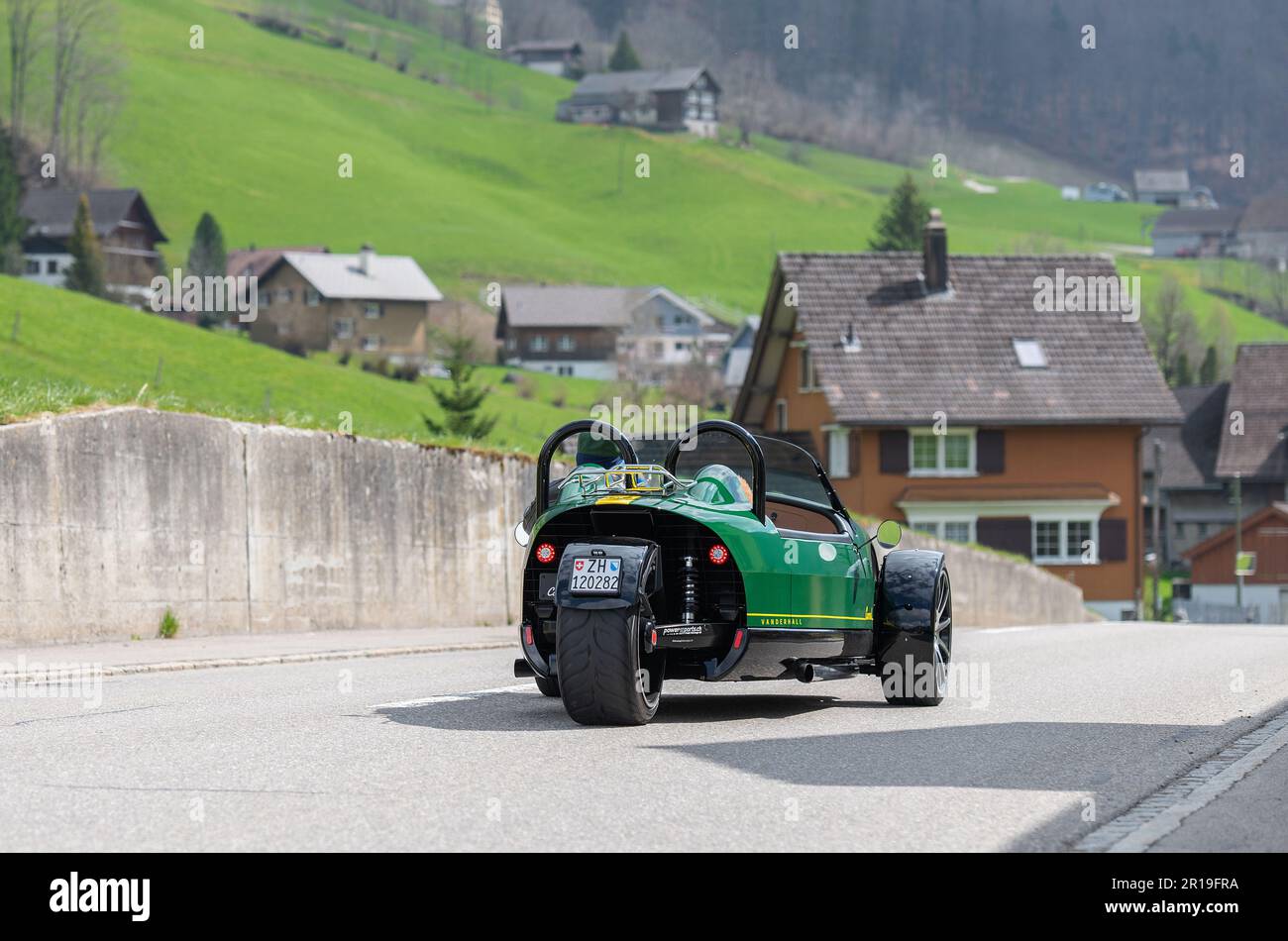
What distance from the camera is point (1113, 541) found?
60281mm

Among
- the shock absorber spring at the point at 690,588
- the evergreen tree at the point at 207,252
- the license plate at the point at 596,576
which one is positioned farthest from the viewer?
the evergreen tree at the point at 207,252

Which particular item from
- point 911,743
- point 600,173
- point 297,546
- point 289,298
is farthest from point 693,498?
point 600,173

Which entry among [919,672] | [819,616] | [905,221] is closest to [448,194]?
[905,221]

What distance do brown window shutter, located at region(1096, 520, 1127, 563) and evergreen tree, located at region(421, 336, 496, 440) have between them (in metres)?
19.1

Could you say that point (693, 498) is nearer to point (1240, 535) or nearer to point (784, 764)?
point (784, 764)

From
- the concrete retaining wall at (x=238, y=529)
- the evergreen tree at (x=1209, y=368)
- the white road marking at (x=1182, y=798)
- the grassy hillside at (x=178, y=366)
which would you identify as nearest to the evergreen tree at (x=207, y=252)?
the grassy hillside at (x=178, y=366)

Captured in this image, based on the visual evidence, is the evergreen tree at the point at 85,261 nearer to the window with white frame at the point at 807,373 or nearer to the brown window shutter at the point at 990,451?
the window with white frame at the point at 807,373

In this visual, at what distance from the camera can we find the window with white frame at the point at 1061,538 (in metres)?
60.3

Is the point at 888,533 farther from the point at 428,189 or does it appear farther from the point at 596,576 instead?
the point at 428,189

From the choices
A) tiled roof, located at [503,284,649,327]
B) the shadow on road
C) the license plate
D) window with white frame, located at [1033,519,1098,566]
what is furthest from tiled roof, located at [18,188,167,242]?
the license plate

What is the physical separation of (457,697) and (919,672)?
2945 millimetres

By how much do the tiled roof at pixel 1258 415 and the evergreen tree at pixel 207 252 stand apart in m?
65.2

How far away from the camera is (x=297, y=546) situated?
20734mm
